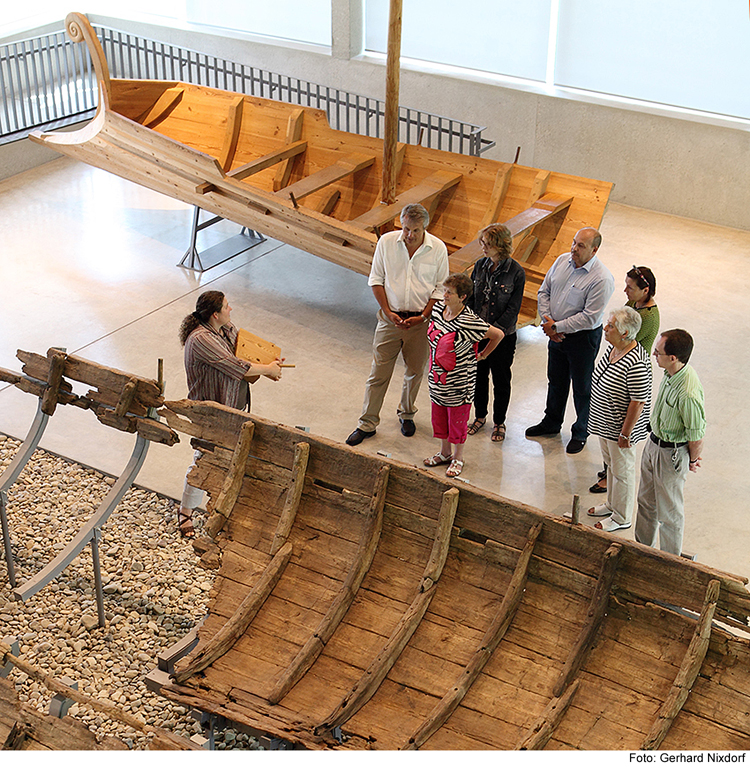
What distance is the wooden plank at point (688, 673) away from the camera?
376 cm

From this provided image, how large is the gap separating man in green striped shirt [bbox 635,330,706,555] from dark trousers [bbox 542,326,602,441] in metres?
1.30

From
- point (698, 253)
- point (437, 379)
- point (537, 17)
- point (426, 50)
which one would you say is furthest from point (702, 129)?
point (437, 379)

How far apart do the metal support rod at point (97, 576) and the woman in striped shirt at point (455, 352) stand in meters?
2.17

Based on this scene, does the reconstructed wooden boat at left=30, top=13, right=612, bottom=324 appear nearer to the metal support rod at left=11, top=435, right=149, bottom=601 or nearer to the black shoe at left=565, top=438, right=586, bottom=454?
the black shoe at left=565, top=438, right=586, bottom=454

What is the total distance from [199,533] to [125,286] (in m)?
3.69

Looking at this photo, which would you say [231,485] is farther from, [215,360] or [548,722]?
[548,722]

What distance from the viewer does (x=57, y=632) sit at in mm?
5254

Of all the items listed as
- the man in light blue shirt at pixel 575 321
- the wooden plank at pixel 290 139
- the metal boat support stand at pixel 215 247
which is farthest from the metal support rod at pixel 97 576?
the wooden plank at pixel 290 139

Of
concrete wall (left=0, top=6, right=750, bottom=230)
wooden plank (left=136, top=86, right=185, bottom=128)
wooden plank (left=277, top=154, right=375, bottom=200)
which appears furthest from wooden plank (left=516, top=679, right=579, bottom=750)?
wooden plank (left=136, top=86, right=185, bottom=128)

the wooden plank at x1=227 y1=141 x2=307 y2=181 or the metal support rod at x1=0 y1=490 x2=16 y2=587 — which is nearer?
the metal support rod at x1=0 y1=490 x2=16 y2=587

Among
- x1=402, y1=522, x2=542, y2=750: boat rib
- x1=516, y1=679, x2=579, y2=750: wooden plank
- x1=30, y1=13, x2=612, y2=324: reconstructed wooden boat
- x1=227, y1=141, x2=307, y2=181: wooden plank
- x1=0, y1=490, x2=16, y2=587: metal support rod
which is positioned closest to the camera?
x1=516, y1=679, x2=579, y2=750: wooden plank

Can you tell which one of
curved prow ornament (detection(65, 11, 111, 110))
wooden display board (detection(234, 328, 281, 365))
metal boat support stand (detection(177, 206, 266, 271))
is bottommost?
metal boat support stand (detection(177, 206, 266, 271))

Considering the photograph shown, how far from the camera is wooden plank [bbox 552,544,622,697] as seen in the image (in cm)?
409

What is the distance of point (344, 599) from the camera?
446 centimetres
